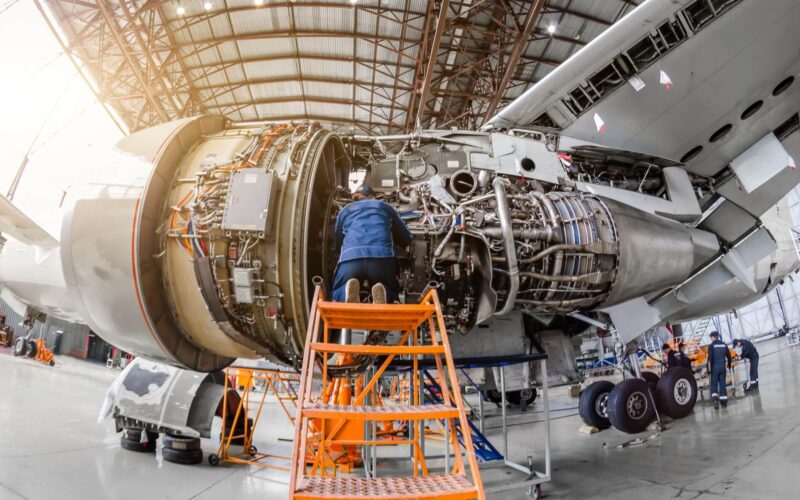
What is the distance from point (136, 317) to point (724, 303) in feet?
31.6

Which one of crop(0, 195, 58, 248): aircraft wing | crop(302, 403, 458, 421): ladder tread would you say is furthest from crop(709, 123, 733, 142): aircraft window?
crop(0, 195, 58, 248): aircraft wing

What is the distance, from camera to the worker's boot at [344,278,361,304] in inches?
125

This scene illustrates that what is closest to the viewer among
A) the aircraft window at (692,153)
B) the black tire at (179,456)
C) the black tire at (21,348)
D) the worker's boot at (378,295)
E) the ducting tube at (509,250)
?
the worker's boot at (378,295)

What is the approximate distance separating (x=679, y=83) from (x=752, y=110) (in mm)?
1116

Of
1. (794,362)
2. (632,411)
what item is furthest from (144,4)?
(794,362)

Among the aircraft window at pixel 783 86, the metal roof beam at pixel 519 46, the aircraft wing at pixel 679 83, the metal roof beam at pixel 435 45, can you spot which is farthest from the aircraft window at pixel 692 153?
the metal roof beam at pixel 519 46

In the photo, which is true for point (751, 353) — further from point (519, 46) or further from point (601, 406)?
point (519, 46)

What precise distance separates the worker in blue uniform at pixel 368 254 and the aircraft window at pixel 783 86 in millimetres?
4389

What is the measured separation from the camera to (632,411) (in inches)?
279

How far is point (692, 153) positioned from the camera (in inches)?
199

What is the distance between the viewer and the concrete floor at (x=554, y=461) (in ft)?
14.2

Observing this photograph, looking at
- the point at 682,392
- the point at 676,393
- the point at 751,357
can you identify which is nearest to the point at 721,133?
the point at 676,393

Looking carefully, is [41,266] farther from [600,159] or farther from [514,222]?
[600,159]

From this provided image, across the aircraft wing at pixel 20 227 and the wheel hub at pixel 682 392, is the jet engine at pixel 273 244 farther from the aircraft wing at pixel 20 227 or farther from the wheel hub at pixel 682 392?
the wheel hub at pixel 682 392
